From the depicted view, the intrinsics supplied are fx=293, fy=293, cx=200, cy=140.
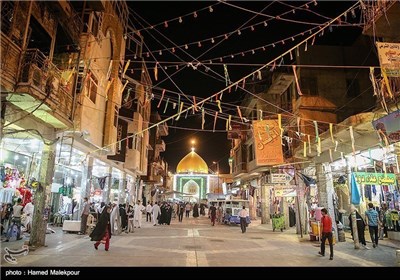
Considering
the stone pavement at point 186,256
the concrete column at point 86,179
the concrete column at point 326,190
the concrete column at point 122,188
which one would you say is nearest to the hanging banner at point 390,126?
the stone pavement at point 186,256

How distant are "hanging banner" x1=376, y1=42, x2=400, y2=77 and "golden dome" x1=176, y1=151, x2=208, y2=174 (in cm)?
5990

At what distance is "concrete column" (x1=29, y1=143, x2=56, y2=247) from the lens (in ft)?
36.6

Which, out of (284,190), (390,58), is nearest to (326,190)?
(284,190)

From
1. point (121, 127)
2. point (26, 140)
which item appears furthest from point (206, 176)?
point (26, 140)

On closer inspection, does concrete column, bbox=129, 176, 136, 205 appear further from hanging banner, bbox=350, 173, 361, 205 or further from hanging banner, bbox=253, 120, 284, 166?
hanging banner, bbox=350, 173, 361, 205

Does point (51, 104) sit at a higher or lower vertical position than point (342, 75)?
lower

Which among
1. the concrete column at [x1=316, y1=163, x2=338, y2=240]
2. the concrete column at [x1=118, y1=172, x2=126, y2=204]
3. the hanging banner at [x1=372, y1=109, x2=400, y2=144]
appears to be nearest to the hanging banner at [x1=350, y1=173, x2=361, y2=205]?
the concrete column at [x1=316, y1=163, x2=338, y2=240]

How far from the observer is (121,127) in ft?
79.9

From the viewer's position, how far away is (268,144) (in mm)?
17281

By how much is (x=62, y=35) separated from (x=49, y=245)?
28.1 feet

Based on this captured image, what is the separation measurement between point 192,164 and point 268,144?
52334 millimetres

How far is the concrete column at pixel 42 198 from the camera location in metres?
11.2

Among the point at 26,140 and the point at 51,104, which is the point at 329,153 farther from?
the point at 26,140

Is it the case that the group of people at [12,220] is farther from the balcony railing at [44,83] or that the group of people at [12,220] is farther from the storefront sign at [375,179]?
the storefront sign at [375,179]
